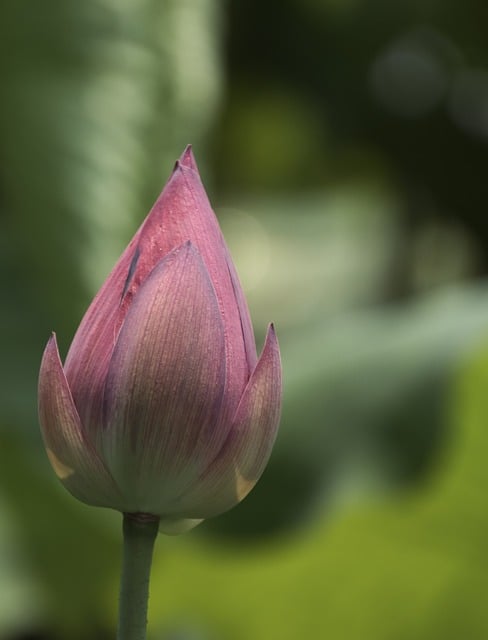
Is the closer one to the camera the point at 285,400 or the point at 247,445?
the point at 247,445

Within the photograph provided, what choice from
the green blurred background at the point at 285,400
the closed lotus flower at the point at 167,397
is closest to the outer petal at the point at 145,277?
the closed lotus flower at the point at 167,397

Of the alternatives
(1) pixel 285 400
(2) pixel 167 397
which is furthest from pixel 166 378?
(1) pixel 285 400

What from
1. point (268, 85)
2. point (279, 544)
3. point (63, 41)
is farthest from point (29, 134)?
point (268, 85)

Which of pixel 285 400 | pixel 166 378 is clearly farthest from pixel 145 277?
pixel 285 400

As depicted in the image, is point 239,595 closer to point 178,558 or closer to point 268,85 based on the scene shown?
point 178,558

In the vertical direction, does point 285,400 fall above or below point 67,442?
above

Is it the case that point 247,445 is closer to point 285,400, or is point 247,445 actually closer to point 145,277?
point 145,277

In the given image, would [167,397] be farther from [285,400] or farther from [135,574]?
[285,400]
